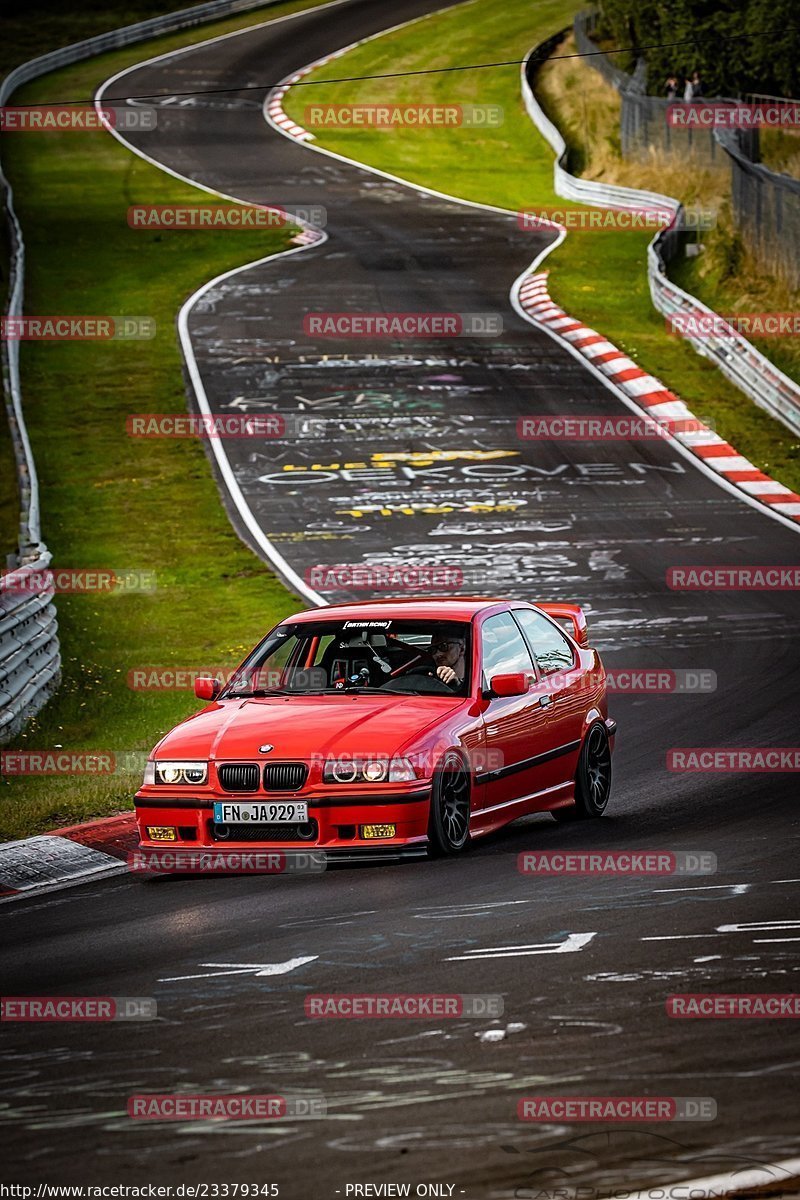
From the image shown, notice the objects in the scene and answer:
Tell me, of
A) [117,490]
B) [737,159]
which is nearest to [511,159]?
[737,159]

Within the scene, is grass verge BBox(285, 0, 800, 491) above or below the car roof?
below

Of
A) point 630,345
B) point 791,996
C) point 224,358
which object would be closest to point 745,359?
point 630,345

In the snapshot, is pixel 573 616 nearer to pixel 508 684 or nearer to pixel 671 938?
pixel 508 684

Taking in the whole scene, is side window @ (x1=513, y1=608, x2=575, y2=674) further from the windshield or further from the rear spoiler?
the windshield

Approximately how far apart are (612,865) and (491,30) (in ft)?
210

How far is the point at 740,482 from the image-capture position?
83.7 ft

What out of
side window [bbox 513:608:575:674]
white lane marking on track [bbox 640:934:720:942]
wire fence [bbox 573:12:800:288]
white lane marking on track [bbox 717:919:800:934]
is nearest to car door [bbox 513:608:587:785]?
side window [bbox 513:608:575:674]

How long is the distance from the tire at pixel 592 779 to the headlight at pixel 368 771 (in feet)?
6.96

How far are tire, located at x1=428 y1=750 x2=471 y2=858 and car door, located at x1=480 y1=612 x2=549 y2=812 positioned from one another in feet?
0.99

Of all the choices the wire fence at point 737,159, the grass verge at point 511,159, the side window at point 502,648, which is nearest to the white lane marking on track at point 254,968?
the side window at point 502,648

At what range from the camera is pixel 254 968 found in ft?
Result: 25.6

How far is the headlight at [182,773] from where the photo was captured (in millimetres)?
10258

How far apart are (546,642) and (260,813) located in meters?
2.81

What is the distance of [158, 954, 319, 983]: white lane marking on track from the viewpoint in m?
7.69
